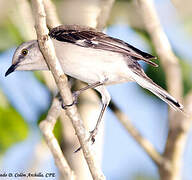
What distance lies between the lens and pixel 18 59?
7.02 meters

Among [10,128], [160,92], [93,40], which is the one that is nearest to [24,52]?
[93,40]

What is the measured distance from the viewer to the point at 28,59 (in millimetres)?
6980

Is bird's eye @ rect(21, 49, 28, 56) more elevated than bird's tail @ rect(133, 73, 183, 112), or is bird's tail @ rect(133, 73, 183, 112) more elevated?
bird's eye @ rect(21, 49, 28, 56)

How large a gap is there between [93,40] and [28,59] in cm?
96

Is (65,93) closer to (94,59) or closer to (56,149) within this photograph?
(56,149)

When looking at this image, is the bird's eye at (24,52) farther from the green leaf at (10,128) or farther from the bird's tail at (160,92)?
the bird's tail at (160,92)

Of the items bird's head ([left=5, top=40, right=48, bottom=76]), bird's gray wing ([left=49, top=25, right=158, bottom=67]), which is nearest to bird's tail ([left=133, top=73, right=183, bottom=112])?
bird's gray wing ([left=49, top=25, right=158, bottom=67])

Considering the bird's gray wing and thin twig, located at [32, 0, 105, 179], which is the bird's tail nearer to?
the bird's gray wing

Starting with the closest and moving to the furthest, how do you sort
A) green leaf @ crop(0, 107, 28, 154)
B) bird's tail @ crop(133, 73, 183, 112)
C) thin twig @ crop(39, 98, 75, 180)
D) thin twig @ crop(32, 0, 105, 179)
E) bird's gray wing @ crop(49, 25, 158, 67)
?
1. thin twig @ crop(32, 0, 105, 179)
2. thin twig @ crop(39, 98, 75, 180)
3. bird's tail @ crop(133, 73, 183, 112)
4. bird's gray wing @ crop(49, 25, 158, 67)
5. green leaf @ crop(0, 107, 28, 154)

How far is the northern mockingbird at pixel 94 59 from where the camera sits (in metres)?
6.54

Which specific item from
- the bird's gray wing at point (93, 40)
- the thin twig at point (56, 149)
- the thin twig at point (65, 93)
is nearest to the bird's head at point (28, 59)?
the bird's gray wing at point (93, 40)

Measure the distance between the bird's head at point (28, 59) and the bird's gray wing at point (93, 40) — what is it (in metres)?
0.35

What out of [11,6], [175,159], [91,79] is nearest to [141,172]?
[175,159]

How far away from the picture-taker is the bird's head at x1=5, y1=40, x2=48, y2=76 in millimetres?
6953
